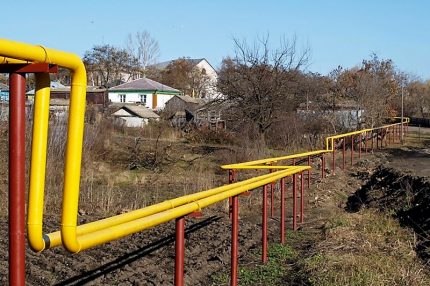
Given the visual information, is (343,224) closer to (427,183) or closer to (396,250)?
(396,250)

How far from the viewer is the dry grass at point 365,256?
5262 millimetres

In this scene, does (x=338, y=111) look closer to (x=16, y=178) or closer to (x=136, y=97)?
(x=16, y=178)

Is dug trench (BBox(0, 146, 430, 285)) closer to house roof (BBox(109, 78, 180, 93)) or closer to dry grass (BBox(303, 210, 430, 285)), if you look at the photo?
dry grass (BBox(303, 210, 430, 285))

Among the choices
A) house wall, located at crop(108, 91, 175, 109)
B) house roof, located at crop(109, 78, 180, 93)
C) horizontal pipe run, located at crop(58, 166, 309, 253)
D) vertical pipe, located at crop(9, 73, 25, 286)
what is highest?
house roof, located at crop(109, 78, 180, 93)

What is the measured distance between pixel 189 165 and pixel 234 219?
1731 centimetres

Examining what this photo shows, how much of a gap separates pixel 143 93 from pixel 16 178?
71.8m

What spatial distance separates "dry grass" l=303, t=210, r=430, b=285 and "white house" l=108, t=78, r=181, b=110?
213 ft

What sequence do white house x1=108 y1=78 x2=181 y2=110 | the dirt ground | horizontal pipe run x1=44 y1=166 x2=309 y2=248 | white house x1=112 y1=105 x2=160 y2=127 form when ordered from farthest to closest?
1. white house x1=108 y1=78 x2=181 y2=110
2. white house x1=112 y1=105 x2=160 y2=127
3. the dirt ground
4. horizontal pipe run x1=44 y1=166 x2=309 y2=248

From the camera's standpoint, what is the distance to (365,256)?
20.0 feet

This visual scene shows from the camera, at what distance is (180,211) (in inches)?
144

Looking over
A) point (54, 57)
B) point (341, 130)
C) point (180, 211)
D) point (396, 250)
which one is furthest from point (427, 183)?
point (341, 130)

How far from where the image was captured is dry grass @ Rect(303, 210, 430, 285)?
17.3ft

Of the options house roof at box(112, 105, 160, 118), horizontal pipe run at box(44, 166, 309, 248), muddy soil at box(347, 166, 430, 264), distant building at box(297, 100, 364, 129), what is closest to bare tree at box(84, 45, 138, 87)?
house roof at box(112, 105, 160, 118)

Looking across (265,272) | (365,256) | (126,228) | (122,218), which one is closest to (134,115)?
(265,272)
